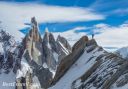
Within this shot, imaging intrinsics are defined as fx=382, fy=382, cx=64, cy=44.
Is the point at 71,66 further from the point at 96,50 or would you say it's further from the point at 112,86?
the point at 112,86

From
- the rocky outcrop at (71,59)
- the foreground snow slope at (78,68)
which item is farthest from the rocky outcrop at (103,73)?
the rocky outcrop at (71,59)

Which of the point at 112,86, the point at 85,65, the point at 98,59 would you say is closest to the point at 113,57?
the point at 98,59

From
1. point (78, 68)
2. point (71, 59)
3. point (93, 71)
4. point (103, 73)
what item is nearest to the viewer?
point (103, 73)

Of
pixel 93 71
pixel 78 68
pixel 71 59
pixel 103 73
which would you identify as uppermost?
pixel 103 73

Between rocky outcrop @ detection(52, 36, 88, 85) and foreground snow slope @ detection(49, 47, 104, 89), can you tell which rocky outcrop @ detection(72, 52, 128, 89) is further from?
rocky outcrop @ detection(52, 36, 88, 85)

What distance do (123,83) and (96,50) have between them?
1452 inches

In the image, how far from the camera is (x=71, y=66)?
340ft

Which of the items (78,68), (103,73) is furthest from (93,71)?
(78,68)

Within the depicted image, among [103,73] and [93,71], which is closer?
[103,73]

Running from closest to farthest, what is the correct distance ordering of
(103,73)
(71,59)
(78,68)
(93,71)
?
1. (103,73)
2. (93,71)
3. (78,68)
4. (71,59)

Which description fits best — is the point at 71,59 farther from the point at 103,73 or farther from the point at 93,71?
the point at 103,73

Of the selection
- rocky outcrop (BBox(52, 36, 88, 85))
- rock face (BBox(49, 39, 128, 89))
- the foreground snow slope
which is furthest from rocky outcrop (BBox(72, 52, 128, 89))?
rocky outcrop (BBox(52, 36, 88, 85))

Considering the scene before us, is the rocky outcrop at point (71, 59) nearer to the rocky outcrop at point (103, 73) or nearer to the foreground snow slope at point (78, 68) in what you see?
the foreground snow slope at point (78, 68)

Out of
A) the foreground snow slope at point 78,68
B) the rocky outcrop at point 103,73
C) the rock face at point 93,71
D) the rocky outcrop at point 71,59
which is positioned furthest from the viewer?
the rocky outcrop at point 71,59
